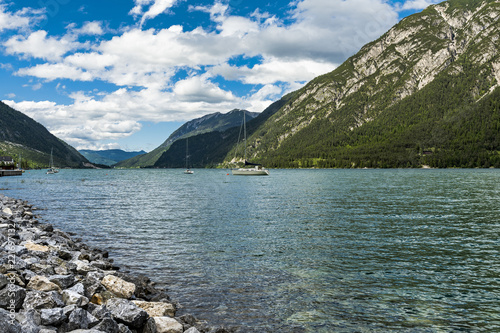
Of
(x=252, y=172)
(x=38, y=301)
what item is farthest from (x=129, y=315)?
(x=252, y=172)

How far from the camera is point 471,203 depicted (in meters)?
45.1

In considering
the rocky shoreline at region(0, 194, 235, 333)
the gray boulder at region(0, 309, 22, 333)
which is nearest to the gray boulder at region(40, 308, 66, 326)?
the rocky shoreline at region(0, 194, 235, 333)

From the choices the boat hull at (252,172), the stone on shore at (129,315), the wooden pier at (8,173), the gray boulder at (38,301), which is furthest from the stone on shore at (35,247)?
the wooden pier at (8,173)

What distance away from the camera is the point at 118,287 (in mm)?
13422

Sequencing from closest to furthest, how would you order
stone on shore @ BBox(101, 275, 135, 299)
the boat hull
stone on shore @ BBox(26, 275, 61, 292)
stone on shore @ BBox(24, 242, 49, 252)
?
1. stone on shore @ BBox(26, 275, 61, 292)
2. stone on shore @ BBox(101, 275, 135, 299)
3. stone on shore @ BBox(24, 242, 49, 252)
4. the boat hull

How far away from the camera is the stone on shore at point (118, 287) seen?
13.3 meters

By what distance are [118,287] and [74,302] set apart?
2.74 m

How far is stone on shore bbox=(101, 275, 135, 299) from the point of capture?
522 inches

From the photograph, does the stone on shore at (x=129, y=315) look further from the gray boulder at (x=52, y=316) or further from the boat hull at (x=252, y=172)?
the boat hull at (x=252, y=172)

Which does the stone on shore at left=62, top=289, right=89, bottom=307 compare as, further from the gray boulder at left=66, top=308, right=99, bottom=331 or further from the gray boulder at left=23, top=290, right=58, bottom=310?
the gray boulder at left=66, top=308, right=99, bottom=331

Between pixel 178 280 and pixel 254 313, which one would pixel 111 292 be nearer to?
pixel 178 280

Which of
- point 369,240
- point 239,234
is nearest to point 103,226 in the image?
point 239,234

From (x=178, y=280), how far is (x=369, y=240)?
547 inches

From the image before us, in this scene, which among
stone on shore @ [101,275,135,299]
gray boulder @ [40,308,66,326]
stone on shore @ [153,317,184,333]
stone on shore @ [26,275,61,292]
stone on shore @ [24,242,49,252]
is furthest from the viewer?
stone on shore @ [24,242,49,252]
